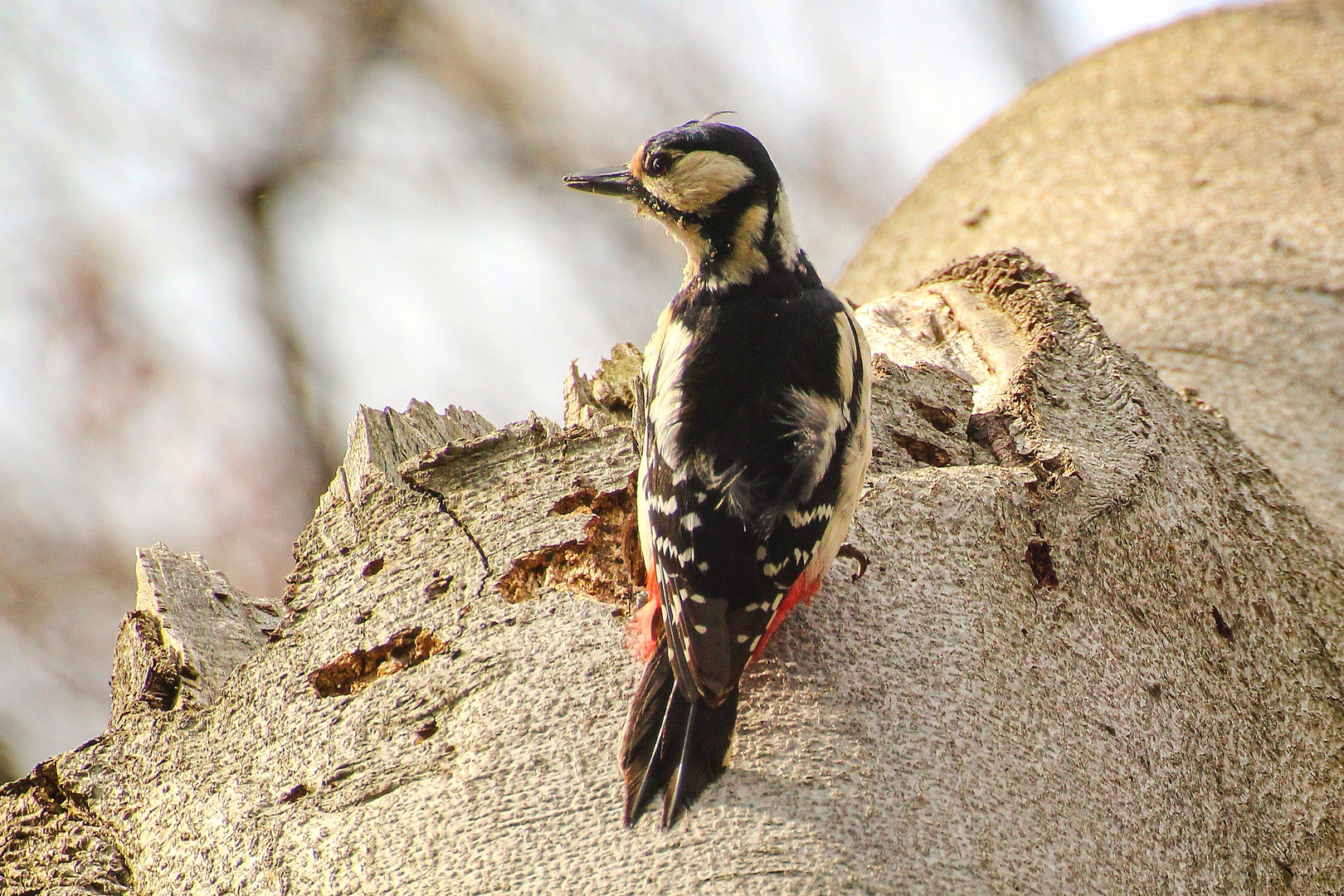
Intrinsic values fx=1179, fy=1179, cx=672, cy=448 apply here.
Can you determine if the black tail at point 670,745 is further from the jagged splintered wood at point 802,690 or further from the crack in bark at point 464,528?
the crack in bark at point 464,528

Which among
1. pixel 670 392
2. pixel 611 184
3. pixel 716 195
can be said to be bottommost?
pixel 670 392

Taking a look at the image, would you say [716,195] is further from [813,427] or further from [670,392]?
[813,427]

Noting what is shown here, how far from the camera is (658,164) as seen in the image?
2.23m

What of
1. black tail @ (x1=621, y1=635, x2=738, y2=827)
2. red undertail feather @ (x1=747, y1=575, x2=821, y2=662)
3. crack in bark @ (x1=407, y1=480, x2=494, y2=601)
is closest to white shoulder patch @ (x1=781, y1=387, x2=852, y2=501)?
red undertail feather @ (x1=747, y1=575, x2=821, y2=662)

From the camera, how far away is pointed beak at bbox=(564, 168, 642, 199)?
2.30 meters

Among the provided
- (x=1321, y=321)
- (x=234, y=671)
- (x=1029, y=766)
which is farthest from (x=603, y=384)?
(x=1321, y=321)

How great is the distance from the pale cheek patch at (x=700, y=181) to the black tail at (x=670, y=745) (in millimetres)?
996

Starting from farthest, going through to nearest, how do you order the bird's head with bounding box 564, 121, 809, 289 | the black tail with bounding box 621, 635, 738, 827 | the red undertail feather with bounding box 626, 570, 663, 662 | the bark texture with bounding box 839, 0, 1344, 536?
the bark texture with bounding box 839, 0, 1344, 536 → the bird's head with bounding box 564, 121, 809, 289 → the red undertail feather with bounding box 626, 570, 663, 662 → the black tail with bounding box 621, 635, 738, 827

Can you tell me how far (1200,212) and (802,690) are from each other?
2228mm

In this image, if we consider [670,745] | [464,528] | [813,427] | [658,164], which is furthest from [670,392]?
[670,745]

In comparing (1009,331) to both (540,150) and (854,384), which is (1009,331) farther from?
(540,150)

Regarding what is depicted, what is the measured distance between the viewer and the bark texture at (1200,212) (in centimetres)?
273

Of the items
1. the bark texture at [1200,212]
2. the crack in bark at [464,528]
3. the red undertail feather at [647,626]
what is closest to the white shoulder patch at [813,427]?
the red undertail feather at [647,626]

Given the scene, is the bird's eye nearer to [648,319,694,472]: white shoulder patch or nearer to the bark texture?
[648,319,694,472]: white shoulder patch
